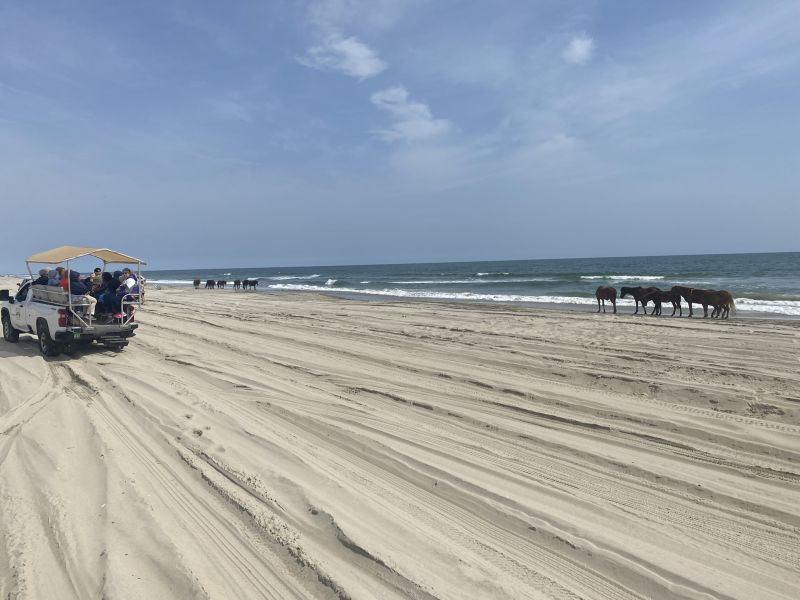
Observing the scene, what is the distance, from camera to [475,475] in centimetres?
422

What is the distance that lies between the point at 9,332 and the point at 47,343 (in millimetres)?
2741

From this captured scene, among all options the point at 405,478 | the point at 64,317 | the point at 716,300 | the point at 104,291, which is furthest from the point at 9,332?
the point at 716,300

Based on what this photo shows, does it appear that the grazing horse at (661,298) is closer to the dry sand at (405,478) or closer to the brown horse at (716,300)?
the brown horse at (716,300)

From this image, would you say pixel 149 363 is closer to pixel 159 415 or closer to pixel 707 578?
pixel 159 415

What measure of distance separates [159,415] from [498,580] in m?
4.54

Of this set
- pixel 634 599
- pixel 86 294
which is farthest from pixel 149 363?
pixel 634 599

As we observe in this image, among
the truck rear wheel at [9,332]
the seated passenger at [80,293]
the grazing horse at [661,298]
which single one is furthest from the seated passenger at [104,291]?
the grazing horse at [661,298]

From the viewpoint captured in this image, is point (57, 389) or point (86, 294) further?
point (86, 294)

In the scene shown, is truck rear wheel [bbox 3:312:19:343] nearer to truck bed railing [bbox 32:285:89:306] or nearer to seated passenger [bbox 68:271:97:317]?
truck bed railing [bbox 32:285:89:306]

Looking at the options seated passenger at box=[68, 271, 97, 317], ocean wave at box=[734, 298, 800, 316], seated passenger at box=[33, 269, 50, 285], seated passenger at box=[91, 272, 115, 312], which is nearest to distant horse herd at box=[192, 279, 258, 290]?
seated passenger at box=[33, 269, 50, 285]

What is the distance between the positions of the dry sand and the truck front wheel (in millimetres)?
890

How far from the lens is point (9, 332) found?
36.2 feet

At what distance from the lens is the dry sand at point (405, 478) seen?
2.89 meters

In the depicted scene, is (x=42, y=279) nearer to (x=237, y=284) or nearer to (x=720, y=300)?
(x=720, y=300)
